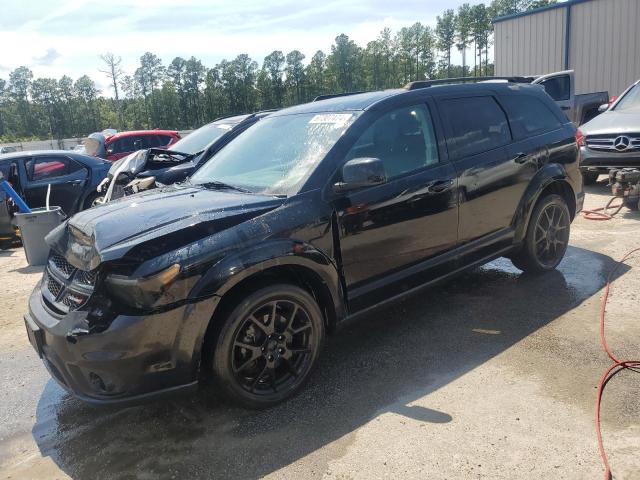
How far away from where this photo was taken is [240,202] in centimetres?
316

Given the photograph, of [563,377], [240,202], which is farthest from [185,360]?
[563,377]

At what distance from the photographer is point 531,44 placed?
69.7 feet

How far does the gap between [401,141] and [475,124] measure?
864 mm

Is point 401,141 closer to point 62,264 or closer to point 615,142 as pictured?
point 62,264

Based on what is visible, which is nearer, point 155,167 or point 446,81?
point 446,81

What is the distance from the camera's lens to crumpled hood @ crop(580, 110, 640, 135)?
8.10 m

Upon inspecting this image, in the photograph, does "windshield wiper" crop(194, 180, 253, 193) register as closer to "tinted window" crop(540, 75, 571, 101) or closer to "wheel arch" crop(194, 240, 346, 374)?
"wheel arch" crop(194, 240, 346, 374)

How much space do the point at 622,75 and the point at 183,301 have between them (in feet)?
69.3

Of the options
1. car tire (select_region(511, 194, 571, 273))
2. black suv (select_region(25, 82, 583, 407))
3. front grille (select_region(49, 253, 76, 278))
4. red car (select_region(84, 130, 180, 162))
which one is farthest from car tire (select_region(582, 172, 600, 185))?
red car (select_region(84, 130, 180, 162))

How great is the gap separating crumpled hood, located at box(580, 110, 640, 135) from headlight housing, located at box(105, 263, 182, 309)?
25.8ft

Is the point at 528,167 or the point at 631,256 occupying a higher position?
the point at 528,167

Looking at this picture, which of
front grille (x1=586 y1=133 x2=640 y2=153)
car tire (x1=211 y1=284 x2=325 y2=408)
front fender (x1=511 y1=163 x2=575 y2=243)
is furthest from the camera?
front grille (x1=586 y1=133 x2=640 y2=153)

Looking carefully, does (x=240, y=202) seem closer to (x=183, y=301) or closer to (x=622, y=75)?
(x=183, y=301)

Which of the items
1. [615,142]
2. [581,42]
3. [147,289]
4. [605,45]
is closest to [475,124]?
[147,289]
